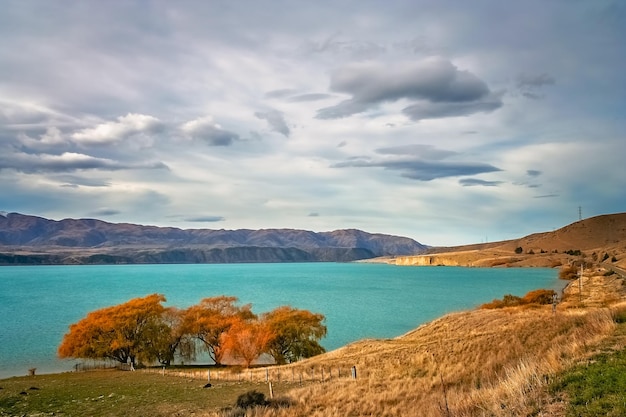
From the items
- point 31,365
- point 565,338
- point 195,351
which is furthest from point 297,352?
point 565,338

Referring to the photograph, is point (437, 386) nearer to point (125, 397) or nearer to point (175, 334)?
point (125, 397)

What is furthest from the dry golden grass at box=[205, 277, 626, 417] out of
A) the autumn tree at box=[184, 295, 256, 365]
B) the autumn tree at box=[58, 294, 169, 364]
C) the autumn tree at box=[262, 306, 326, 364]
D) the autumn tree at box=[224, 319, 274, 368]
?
the autumn tree at box=[58, 294, 169, 364]

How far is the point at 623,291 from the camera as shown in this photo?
7938cm

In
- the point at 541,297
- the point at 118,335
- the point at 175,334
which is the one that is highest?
the point at 541,297

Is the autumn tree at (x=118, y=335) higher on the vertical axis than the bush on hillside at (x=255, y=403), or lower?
lower

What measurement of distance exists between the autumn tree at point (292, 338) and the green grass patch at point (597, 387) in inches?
2026

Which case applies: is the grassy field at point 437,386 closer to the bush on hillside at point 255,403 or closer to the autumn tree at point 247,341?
the bush on hillside at point 255,403

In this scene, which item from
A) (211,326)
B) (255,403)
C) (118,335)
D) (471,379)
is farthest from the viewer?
(211,326)

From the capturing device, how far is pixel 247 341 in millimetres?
→ 58281

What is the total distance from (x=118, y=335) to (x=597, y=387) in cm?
6279

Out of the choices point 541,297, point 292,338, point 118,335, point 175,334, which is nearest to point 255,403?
point 292,338

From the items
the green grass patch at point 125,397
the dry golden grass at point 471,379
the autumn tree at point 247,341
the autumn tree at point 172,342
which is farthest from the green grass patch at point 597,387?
the autumn tree at point 172,342

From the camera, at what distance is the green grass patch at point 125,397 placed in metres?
27.2

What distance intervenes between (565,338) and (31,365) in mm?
62645
